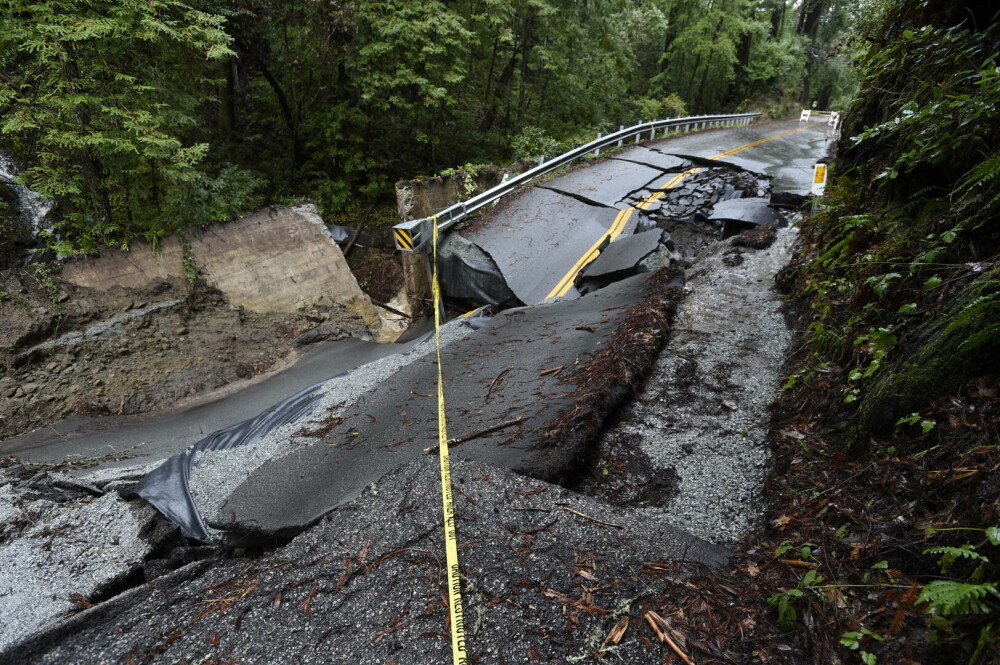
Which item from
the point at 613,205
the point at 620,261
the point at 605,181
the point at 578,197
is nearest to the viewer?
the point at 620,261

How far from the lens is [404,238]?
8.39m

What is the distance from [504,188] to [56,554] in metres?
9.54

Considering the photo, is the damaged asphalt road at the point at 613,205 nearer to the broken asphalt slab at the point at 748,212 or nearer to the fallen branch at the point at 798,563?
the broken asphalt slab at the point at 748,212

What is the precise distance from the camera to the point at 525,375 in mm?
4816

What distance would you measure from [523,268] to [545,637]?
291 inches

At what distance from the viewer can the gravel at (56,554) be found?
2.98m

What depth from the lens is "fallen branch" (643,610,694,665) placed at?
2.07m

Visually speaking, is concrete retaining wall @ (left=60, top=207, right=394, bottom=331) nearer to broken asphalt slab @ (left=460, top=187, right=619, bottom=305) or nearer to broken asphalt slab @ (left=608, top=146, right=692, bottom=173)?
broken asphalt slab @ (left=460, top=187, right=619, bottom=305)

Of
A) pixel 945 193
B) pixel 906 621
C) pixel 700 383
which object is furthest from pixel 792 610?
pixel 945 193

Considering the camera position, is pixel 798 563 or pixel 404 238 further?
pixel 404 238

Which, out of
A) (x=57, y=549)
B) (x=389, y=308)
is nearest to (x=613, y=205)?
(x=389, y=308)

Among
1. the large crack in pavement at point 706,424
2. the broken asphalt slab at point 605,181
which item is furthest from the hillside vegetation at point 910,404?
the broken asphalt slab at point 605,181

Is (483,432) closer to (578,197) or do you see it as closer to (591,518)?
(591,518)

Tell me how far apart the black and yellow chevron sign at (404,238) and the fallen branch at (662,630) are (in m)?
7.18
